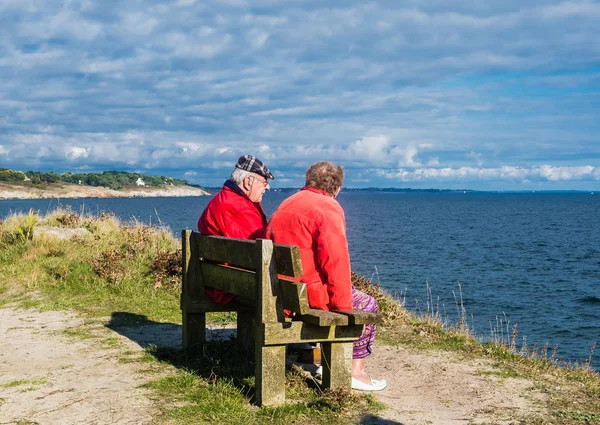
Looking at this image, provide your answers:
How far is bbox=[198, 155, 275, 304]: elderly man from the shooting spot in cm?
587

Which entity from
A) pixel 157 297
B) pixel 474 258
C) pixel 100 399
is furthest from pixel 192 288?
pixel 474 258

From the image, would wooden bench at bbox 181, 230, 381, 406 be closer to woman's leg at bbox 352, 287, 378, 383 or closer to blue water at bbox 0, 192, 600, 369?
woman's leg at bbox 352, 287, 378, 383

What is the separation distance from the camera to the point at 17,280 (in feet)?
36.0

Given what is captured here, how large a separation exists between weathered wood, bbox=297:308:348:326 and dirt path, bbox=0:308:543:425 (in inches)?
30.3

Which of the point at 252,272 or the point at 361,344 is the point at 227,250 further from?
the point at 361,344

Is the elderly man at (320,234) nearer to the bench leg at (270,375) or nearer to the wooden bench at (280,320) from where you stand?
the wooden bench at (280,320)

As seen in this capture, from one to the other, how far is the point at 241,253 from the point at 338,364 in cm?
120

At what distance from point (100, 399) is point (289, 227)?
80.9 inches

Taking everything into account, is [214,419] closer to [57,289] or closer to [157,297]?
[157,297]

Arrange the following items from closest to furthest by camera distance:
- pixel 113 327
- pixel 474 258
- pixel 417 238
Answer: pixel 113 327 < pixel 474 258 < pixel 417 238

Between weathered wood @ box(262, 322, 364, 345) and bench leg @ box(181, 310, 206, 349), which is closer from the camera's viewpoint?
weathered wood @ box(262, 322, 364, 345)

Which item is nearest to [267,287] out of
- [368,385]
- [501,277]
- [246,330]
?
[368,385]

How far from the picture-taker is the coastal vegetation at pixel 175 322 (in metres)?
4.96

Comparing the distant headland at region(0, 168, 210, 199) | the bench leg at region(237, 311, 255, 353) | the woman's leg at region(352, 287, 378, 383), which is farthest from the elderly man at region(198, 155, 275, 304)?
the distant headland at region(0, 168, 210, 199)
